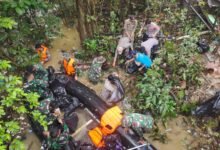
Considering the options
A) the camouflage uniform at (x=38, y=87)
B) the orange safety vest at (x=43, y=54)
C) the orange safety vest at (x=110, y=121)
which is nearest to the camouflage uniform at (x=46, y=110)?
the camouflage uniform at (x=38, y=87)

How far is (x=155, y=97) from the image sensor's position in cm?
606

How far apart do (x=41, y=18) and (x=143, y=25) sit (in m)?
2.33

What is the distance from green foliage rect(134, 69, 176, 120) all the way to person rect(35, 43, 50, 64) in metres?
2.22

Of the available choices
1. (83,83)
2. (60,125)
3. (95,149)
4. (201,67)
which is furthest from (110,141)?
(201,67)

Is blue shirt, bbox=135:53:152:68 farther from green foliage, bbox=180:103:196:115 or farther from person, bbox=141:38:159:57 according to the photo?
green foliage, bbox=180:103:196:115

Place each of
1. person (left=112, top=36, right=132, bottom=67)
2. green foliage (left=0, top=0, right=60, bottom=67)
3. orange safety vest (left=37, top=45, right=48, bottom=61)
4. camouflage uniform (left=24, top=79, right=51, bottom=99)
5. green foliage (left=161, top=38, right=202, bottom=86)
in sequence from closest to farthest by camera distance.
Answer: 1. green foliage (left=0, top=0, right=60, bottom=67)
2. camouflage uniform (left=24, top=79, right=51, bottom=99)
3. green foliage (left=161, top=38, right=202, bottom=86)
4. person (left=112, top=36, right=132, bottom=67)
5. orange safety vest (left=37, top=45, right=48, bottom=61)

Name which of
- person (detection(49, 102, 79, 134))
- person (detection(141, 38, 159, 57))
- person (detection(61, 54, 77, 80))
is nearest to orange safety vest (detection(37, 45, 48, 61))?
person (detection(61, 54, 77, 80))

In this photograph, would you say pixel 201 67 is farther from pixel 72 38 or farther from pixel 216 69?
pixel 72 38

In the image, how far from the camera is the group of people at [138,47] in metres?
6.59

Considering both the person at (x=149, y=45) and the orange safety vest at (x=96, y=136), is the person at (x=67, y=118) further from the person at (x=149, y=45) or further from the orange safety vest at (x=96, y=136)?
the person at (x=149, y=45)

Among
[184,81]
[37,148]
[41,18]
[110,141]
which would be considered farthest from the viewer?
[41,18]

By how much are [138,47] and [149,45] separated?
29 centimetres

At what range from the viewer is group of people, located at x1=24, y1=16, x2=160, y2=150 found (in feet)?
18.2

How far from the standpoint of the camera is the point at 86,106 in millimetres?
6180
